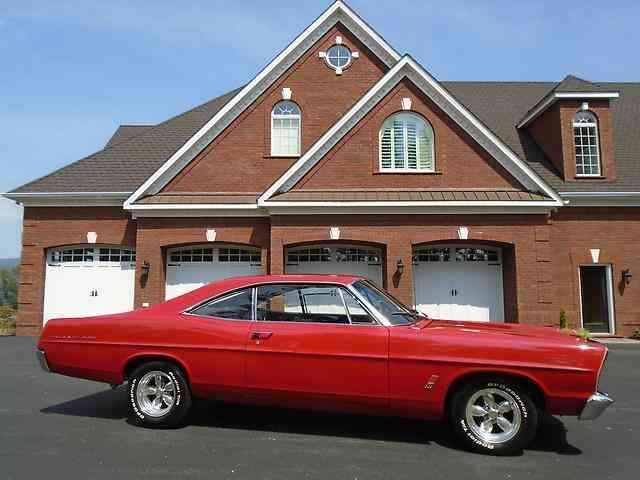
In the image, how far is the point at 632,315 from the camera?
13906mm

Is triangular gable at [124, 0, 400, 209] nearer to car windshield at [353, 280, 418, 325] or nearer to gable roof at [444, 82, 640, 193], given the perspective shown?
gable roof at [444, 82, 640, 193]

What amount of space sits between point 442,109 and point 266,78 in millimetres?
5153

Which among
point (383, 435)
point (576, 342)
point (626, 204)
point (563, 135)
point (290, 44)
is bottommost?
point (383, 435)

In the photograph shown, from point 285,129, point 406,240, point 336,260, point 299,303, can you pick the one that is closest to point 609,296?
point 406,240

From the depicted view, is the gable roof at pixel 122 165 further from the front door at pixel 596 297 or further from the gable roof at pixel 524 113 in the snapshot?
the front door at pixel 596 297

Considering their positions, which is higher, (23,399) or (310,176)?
(310,176)

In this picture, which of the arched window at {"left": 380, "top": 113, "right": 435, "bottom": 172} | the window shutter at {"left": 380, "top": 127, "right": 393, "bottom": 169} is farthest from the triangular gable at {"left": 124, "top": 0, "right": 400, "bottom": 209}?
the window shutter at {"left": 380, "top": 127, "right": 393, "bottom": 169}

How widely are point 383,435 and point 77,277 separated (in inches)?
471

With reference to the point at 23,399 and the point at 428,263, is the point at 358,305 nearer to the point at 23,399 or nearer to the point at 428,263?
the point at 23,399

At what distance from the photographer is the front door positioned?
46.3ft

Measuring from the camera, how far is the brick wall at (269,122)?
45.1ft

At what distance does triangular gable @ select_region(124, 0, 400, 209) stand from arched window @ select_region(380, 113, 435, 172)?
3103mm

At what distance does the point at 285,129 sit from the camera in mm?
14758

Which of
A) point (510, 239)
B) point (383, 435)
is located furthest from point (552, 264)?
point (383, 435)
